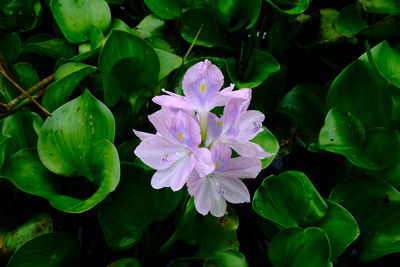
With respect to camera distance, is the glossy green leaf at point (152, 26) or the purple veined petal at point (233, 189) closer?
the purple veined petal at point (233, 189)

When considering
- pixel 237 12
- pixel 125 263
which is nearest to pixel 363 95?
pixel 237 12

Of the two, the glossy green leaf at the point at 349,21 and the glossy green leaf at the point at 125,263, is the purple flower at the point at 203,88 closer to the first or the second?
the glossy green leaf at the point at 125,263

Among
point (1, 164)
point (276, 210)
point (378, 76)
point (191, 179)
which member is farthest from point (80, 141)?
point (378, 76)

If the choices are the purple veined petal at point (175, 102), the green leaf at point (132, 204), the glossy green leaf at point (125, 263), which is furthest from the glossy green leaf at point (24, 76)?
the purple veined petal at point (175, 102)

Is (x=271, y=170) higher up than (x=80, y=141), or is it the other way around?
(x=80, y=141)

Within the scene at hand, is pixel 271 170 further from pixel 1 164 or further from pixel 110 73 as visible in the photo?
pixel 1 164

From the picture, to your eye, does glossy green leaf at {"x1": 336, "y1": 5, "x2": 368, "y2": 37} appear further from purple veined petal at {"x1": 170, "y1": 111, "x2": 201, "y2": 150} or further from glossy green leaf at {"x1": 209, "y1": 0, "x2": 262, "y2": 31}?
purple veined petal at {"x1": 170, "y1": 111, "x2": 201, "y2": 150}

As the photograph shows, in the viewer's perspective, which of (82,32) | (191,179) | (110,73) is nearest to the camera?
(191,179)
